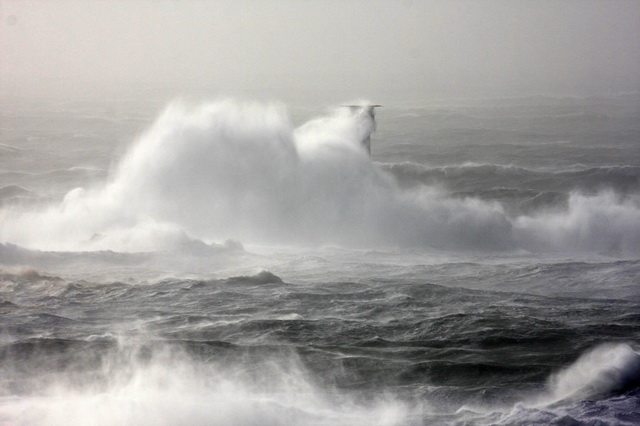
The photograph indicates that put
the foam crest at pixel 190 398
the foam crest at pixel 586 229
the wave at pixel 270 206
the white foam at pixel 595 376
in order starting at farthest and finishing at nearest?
the wave at pixel 270 206
the foam crest at pixel 586 229
the white foam at pixel 595 376
the foam crest at pixel 190 398

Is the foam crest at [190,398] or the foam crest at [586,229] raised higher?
the foam crest at [586,229]

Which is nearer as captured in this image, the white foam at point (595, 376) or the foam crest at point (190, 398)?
the foam crest at point (190, 398)

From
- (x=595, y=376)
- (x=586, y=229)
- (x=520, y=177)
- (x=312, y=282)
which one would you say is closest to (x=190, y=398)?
(x=595, y=376)

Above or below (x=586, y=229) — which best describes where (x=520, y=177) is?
above

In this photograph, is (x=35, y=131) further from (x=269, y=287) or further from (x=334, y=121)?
(x=269, y=287)

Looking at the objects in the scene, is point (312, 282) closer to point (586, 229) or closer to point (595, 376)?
point (595, 376)

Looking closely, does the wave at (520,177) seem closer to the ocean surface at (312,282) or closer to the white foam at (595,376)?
the ocean surface at (312,282)

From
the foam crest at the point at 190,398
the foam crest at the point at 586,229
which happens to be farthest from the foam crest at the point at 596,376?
the foam crest at the point at 586,229

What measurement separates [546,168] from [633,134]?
17120 millimetres

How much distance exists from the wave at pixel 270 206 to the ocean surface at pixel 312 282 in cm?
10

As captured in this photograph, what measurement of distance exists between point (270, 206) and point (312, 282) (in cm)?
925

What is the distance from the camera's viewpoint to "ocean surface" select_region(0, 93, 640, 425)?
439 inches

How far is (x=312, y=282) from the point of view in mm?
19516

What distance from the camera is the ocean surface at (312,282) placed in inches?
439
